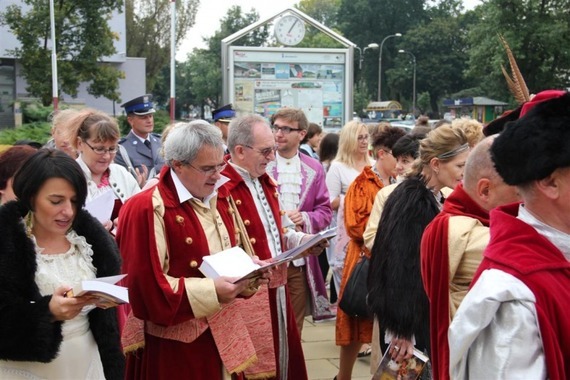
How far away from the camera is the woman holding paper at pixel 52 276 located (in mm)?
3021

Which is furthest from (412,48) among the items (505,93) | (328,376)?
(328,376)

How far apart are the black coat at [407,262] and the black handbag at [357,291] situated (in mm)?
1078

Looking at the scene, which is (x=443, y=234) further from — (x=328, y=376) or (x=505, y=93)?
(x=505, y=93)

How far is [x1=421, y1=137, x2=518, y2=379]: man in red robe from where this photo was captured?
3119 millimetres

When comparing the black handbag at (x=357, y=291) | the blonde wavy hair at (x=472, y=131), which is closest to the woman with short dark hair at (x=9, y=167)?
the black handbag at (x=357, y=291)

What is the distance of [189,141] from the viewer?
3.75 meters

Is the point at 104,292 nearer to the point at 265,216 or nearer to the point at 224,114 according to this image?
the point at 265,216

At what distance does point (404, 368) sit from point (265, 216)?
1219mm

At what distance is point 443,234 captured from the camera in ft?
10.6

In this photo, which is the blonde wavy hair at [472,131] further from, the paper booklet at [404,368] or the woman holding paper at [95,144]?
the woman holding paper at [95,144]

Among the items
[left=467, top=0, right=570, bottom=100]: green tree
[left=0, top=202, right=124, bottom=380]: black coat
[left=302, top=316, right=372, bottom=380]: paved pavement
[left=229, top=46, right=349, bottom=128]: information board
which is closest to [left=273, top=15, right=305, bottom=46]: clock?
[left=229, top=46, right=349, bottom=128]: information board

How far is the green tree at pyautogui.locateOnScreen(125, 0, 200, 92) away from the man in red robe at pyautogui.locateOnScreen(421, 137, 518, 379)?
4649 cm

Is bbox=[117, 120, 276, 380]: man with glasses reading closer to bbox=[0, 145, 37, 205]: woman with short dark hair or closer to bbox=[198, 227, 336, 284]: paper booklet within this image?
bbox=[198, 227, 336, 284]: paper booklet

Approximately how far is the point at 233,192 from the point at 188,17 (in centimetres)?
4697
